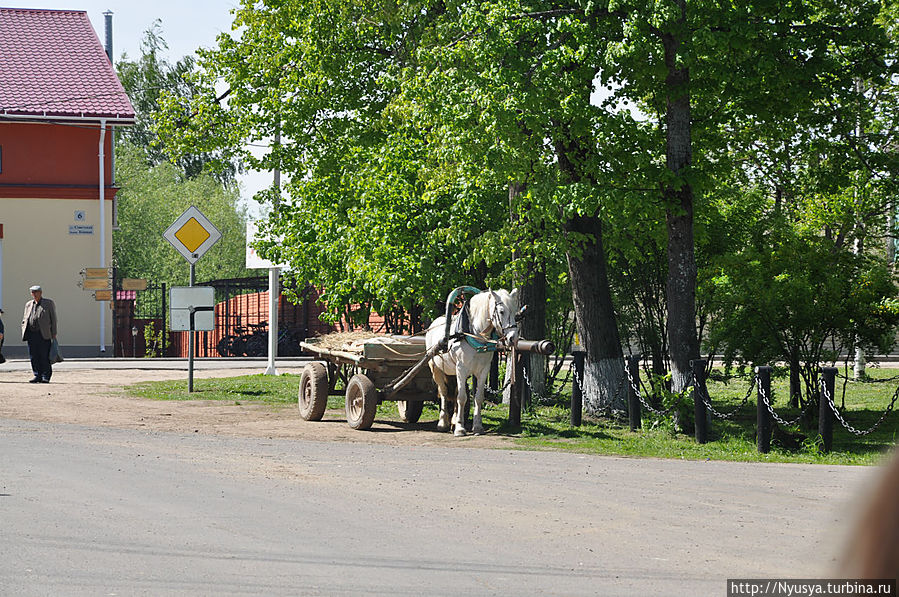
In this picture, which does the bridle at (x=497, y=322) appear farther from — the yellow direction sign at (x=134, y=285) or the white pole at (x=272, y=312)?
the yellow direction sign at (x=134, y=285)

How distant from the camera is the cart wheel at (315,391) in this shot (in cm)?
1695

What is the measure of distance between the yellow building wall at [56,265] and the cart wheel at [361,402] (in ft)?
69.1

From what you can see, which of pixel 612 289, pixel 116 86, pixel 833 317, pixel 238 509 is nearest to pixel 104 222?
pixel 116 86

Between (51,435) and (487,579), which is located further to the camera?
(51,435)

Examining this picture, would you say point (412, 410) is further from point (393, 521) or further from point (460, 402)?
point (393, 521)

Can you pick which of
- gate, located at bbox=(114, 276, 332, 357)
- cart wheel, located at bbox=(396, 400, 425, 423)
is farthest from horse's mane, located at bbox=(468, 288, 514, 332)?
gate, located at bbox=(114, 276, 332, 357)

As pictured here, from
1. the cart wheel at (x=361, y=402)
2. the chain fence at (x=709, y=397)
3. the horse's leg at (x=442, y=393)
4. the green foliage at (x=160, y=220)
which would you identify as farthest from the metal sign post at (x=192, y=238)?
the green foliage at (x=160, y=220)

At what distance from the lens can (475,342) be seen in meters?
15.1

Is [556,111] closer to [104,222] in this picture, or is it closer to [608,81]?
[608,81]

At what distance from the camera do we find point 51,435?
14414 millimetres

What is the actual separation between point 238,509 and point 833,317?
10.6 metres

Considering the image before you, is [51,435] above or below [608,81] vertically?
below

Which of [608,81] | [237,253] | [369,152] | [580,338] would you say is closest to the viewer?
[608,81]

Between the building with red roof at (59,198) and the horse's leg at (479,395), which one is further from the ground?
the building with red roof at (59,198)
